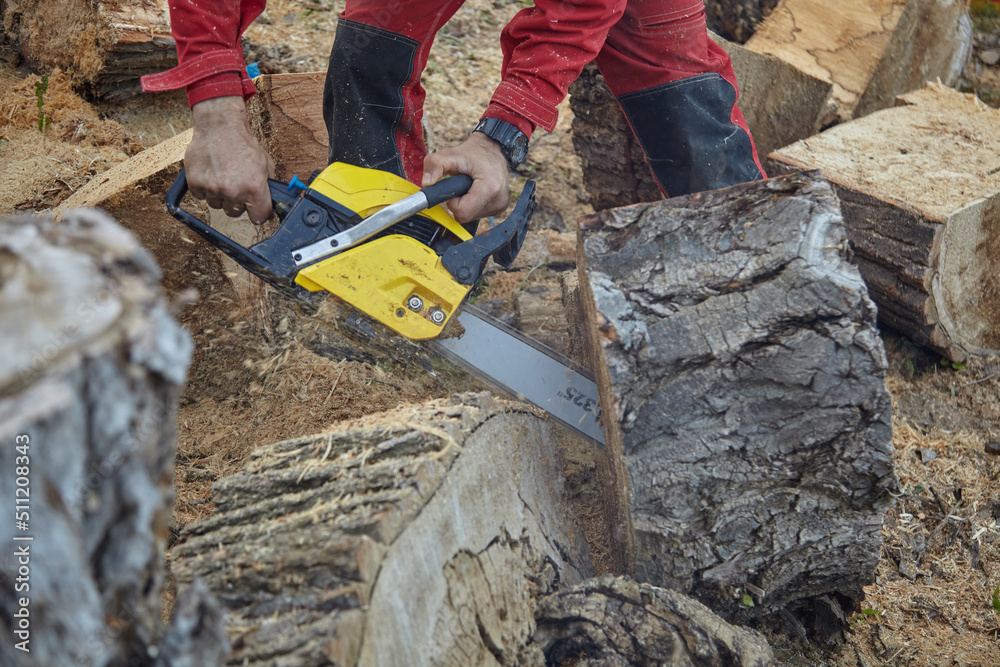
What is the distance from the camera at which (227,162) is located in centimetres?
185

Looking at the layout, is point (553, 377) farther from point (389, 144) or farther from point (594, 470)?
point (389, 144)

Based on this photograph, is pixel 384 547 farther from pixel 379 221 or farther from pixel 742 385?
pixel 379 221

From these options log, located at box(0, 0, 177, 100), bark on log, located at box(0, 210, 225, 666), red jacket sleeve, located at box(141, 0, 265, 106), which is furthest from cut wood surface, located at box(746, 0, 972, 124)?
bark on log, located at box(0, 210, 225, 666)

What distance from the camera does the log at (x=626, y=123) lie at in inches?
114

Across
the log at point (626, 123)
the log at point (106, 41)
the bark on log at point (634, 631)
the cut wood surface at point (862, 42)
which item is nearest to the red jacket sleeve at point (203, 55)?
the log at point (106, 41)

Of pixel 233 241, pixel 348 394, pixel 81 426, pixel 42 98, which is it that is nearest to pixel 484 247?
pixel 233 241

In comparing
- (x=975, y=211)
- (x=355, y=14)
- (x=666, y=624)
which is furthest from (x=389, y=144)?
(x=975, y=211)

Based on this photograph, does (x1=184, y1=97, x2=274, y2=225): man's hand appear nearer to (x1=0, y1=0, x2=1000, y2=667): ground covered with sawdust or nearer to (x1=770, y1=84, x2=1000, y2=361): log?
(x1=0, y1=0, x2=1000, y2=667): ground covered with sawdust

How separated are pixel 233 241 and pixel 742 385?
1443 mm

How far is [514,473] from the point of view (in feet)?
4.89

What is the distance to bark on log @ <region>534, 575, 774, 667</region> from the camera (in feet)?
4.13

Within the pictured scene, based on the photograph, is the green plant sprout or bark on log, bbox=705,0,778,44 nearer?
the green plant sprout

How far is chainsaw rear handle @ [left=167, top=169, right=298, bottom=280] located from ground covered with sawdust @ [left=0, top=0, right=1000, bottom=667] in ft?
0.58

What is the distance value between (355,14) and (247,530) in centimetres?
193
